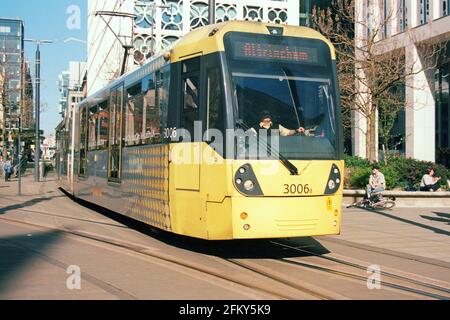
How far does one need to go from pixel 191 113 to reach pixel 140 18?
4780cm

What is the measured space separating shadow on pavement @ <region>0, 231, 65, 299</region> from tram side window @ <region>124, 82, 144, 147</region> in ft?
7.95

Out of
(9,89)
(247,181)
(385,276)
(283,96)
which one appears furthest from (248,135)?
(9,89)

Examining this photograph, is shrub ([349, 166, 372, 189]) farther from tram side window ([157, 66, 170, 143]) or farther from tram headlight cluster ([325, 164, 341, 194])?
tram side window ([157, 66, 170, 143])

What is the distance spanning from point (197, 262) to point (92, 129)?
27.7 ft

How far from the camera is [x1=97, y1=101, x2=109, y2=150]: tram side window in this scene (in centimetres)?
1415

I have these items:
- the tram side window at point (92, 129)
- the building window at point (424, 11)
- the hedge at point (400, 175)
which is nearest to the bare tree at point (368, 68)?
the hedge at point (400, 175)

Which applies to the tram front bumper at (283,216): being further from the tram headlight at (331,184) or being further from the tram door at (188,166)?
the tram door at (188,166)

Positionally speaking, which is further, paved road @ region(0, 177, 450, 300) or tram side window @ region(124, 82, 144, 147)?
tram side window @ region(124, 82, 144, 147)

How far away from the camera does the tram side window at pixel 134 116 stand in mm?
11164

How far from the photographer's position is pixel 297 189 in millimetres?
8453

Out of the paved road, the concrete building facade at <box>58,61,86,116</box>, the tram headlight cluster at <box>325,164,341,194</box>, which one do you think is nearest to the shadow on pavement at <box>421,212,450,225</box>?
the paved road
